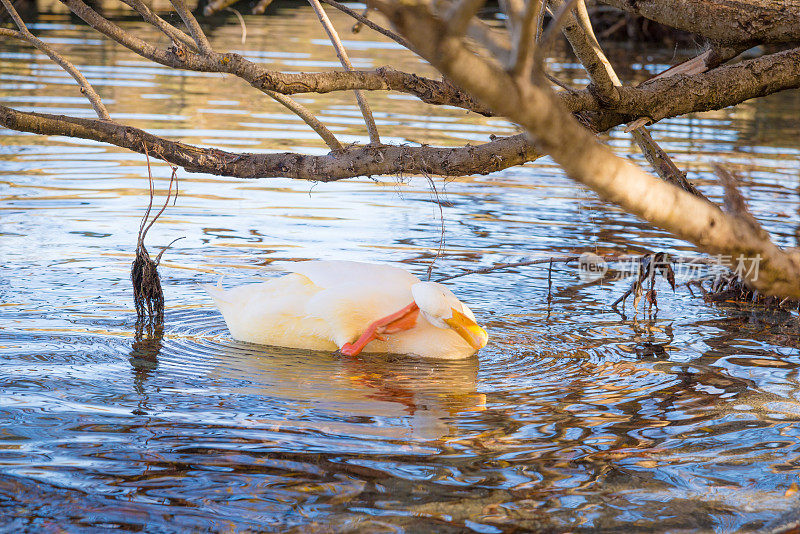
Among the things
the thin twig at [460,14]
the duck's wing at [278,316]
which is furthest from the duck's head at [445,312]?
the thin twig at [460,14]

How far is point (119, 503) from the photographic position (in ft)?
9.74

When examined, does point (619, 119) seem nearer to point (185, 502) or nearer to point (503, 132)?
point (185, 502)

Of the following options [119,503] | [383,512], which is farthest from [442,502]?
[119,503]

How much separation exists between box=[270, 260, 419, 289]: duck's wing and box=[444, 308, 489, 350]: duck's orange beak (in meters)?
0.36

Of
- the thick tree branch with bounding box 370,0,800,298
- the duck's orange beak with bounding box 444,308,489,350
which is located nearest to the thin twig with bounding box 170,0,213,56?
the duck's orange beak with bounding box 444,308,489,350

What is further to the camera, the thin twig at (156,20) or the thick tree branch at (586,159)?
the thin twig at (156,20)

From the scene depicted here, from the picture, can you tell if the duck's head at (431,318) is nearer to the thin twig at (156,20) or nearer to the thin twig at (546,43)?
the thin twig at (156,20)

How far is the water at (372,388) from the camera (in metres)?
3.05

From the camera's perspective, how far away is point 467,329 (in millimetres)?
4516

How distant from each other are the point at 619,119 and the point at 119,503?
277cm

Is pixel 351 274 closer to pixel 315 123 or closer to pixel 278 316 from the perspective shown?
pixel 278 316

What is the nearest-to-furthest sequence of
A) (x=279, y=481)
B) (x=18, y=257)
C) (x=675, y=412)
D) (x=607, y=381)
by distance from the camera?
(x=279, y=481)
(x=675, y=412)
(x=607, y=381)
(x=18, y=257)

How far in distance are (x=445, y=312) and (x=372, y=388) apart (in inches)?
19.1

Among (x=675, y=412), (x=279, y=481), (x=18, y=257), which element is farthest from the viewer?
(x=18, y=257)
